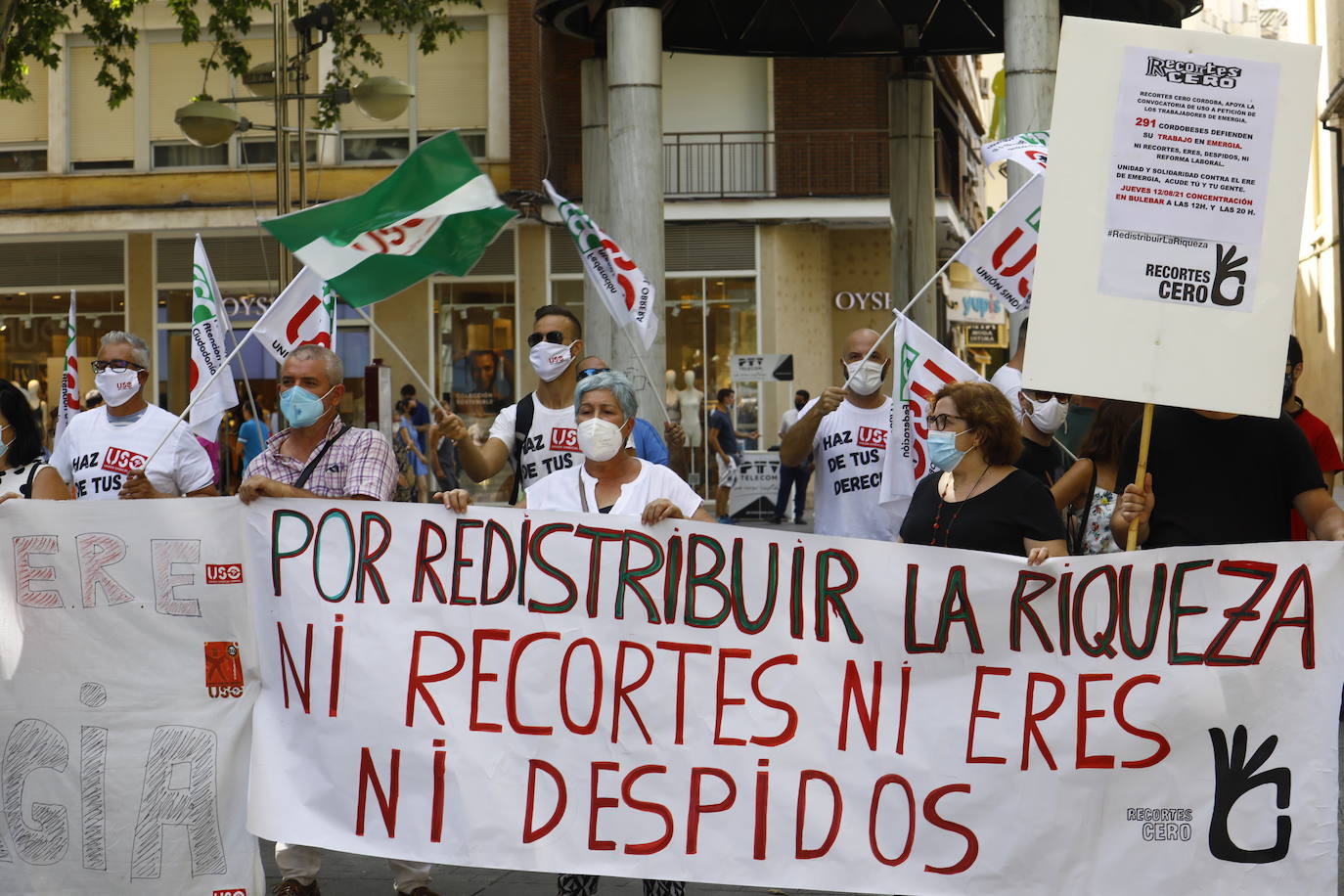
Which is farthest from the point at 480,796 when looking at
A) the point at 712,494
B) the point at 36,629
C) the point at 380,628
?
the point at 712,494

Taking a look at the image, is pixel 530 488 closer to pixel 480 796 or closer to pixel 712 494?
pixel 480 796

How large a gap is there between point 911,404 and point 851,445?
0.31m

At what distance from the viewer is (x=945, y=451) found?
514 cm

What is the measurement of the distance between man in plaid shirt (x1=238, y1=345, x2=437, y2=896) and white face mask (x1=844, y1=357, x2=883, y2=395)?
2192 millimetres

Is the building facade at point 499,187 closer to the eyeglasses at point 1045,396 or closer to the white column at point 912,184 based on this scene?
the white column at point 912,184

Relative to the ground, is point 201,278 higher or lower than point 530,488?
higher

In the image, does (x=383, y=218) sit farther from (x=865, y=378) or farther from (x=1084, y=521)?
(x=1084, y=521)

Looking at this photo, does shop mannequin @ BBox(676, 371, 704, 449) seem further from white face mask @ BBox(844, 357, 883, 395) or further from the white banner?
white face mask @ BBox(844, 357, 883, 395)

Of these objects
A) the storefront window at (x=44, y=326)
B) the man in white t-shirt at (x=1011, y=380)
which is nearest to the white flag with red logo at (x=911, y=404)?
the man in white t-shirt at (x=1011, y=380)

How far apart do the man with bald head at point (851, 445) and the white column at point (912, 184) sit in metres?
9.82

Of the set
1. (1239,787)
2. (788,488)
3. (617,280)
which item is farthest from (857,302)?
(1239,787)

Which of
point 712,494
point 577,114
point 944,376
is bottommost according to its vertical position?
point 712,494

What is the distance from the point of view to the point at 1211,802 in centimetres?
469

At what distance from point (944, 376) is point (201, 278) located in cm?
356
